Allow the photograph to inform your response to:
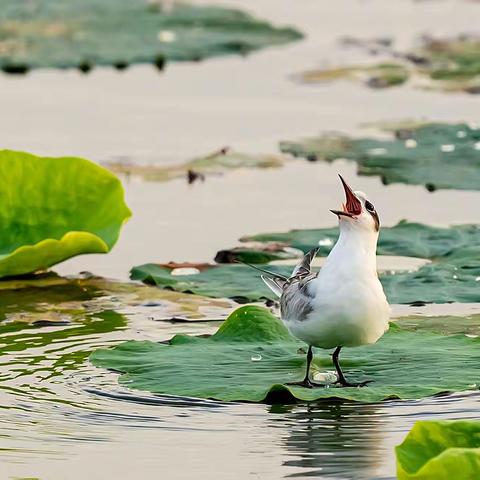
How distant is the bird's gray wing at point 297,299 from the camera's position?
5965 millimetres

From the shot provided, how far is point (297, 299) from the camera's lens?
6047 mm

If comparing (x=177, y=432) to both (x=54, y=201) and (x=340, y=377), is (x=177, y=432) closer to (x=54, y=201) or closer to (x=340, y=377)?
(x=340, y=377)

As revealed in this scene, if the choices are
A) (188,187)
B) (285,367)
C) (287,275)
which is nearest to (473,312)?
(287,275)

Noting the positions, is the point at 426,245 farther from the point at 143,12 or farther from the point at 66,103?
the point at 143,12

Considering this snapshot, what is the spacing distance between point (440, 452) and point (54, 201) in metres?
3.55

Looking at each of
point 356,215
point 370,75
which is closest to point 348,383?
point 356,215

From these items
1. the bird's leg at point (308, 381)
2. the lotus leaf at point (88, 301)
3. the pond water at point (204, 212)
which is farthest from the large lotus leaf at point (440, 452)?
the lotus leaf at point (88, 301)

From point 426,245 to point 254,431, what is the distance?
8.31ft

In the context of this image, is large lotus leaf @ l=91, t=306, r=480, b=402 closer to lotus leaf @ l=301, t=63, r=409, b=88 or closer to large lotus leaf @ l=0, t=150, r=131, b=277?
large lotus leaf @ l=0, t=150, r=131, b=277

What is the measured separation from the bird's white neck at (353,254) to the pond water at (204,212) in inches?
17.2

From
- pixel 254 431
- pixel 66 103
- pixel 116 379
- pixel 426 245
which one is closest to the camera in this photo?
pixel 254 431

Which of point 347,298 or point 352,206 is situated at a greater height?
point 352,206

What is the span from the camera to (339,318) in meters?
5.86

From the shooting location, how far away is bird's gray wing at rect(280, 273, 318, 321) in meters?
5.96
